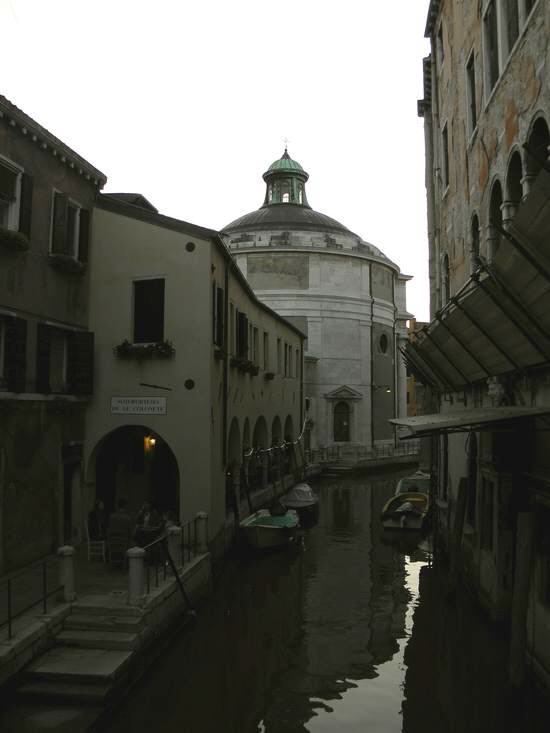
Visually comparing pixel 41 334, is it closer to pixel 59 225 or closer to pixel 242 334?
pixel 59 225

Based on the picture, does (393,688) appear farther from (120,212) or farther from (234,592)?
(120,212)

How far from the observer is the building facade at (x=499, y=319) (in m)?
8.23

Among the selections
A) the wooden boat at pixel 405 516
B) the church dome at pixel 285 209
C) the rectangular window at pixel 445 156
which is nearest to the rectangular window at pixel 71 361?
the rectangular window at pixel 445 156

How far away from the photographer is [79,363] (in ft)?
48.1

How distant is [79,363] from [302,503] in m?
10.9

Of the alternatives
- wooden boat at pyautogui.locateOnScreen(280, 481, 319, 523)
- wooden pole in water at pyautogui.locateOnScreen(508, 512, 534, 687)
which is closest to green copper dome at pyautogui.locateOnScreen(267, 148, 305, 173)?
wooden boat at pyautogui.locateOnScreen(280, 481, 319, 523)

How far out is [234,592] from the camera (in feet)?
47.1

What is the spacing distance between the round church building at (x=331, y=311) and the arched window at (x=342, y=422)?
7 centimetres

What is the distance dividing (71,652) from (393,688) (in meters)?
4.54

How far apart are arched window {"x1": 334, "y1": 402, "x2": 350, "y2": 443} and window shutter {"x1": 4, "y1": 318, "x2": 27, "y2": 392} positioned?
34.2m

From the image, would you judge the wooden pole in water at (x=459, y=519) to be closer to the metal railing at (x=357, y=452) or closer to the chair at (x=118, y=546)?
the chair at (x=118, y=546)

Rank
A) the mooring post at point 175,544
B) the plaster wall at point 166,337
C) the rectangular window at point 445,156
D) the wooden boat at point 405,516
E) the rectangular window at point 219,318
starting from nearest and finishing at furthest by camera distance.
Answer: the mooring post at point 175,544 < the plaster wall at point 166,337 < the rectangular window at point 219,318 < the rectangular window at point 445,156 < the wooden boat at point 405,516

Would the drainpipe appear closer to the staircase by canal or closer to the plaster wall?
the plaster wall

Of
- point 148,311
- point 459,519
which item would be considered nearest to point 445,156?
point 148,311
